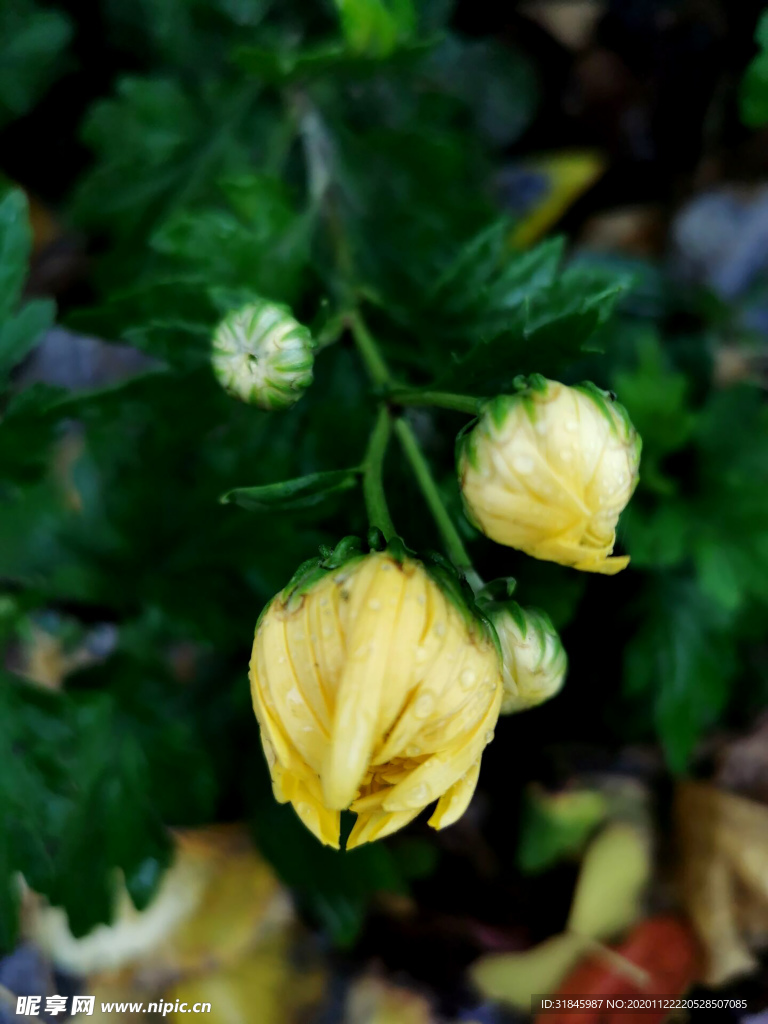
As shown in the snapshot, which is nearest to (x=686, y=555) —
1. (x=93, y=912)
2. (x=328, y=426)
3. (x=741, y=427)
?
(x=741, y=427)

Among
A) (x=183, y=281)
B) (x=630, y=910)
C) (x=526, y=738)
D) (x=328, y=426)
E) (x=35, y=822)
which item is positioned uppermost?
(x=183, y=281)

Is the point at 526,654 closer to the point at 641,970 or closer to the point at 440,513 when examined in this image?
the point at 440,513

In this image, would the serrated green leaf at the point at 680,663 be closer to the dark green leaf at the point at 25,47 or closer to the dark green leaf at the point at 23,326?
the dark green leaf at the point at 23,326

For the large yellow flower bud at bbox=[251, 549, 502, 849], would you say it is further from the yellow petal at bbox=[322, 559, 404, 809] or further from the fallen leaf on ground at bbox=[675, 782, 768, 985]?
the fallen leaf on ground at bbox=[675, 782, 768, 985]

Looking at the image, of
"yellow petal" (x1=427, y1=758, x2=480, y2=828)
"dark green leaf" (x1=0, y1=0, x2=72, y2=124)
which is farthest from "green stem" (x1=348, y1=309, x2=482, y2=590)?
"dark green leaf" (x1=0, y1=0, x2=72, y2=124)

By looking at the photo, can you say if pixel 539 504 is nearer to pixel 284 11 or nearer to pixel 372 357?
pixel 372 357

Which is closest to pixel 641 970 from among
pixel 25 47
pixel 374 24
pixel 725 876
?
pixel 725 876

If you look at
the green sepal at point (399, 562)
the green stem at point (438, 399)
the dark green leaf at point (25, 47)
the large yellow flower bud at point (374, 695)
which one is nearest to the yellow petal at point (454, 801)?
the large yellow flower bud at point (374, 695)
